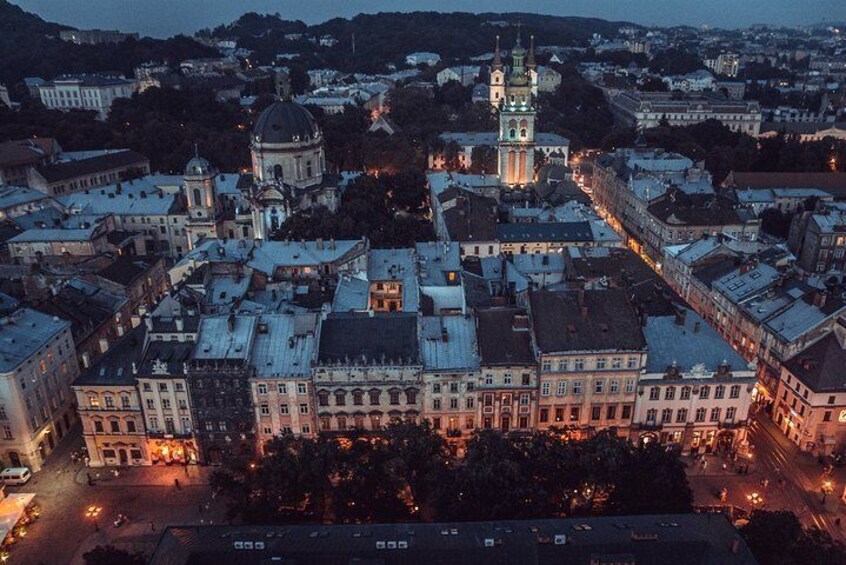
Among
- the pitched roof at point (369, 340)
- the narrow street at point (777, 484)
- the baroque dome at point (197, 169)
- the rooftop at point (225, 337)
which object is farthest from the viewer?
the baroque dome at point (197, 169)

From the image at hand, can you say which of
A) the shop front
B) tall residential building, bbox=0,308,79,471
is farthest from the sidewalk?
tall residential building, bbox=0,308,79,471

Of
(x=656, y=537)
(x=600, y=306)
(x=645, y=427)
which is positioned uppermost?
(x=600, y=306)

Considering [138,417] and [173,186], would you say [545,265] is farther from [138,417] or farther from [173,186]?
[173,186]

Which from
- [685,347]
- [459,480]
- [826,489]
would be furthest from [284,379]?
[826,489]

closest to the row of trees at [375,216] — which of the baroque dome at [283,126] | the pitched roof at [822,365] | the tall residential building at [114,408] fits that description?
the baroque dome at [283,126]

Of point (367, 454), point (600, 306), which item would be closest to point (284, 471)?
point (367, 454)

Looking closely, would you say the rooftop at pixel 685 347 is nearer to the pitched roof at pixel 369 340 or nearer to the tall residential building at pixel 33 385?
the pitched roof at pixel 369 340

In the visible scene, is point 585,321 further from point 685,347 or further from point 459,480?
point 459,480
